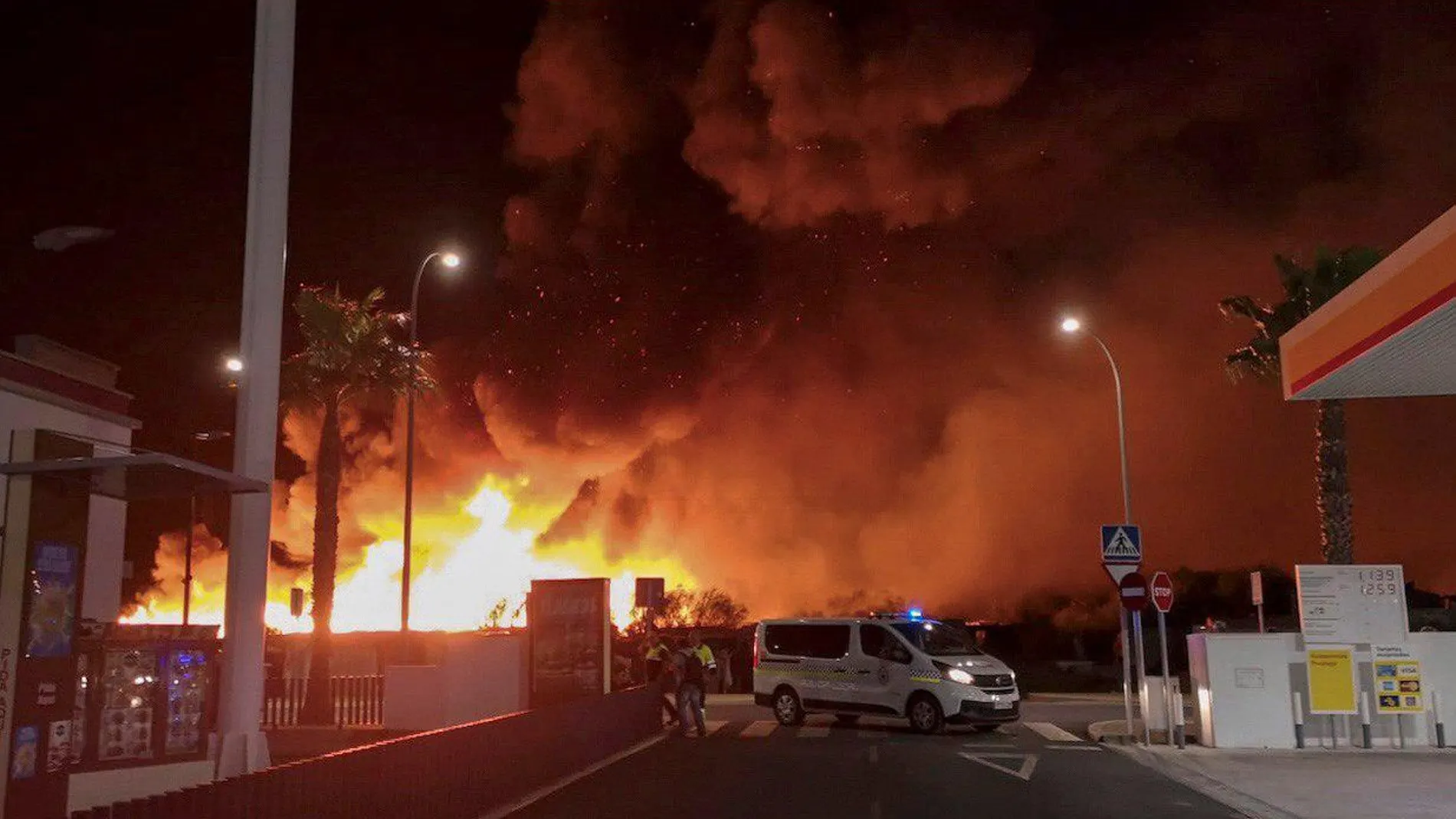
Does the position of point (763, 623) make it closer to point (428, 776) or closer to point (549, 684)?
point (549, 684)

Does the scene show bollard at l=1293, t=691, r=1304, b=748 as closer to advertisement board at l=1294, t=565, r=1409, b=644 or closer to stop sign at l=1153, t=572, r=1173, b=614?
advertisement board at l=1294, t=565, r=1409, b=644

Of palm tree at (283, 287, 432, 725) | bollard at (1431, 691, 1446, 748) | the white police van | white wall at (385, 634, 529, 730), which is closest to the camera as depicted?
bollard at (1431, 691, 1446, 748)

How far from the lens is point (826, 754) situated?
55.6ft

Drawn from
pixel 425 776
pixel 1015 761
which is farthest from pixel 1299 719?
pixel 425 776

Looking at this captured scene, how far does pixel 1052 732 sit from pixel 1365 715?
4.74m

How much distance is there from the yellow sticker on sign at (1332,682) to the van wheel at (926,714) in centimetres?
539

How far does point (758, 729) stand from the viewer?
21.3 meters

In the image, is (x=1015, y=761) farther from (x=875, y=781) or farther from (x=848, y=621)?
(x=848, y=621)

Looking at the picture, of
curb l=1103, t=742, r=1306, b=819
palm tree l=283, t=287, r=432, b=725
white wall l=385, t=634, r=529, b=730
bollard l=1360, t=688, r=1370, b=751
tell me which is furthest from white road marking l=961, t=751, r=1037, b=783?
palm tree l=283, t=287, r=432, b=725

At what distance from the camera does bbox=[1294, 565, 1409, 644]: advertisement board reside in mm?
17578

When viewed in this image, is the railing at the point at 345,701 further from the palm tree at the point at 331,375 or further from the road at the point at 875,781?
the road at the point at 875,781

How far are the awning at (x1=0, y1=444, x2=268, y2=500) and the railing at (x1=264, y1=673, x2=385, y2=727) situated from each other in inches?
507

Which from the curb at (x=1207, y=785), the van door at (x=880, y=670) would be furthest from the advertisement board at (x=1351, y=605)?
the van door at (x=880, y=670)

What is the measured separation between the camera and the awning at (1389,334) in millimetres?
10836
